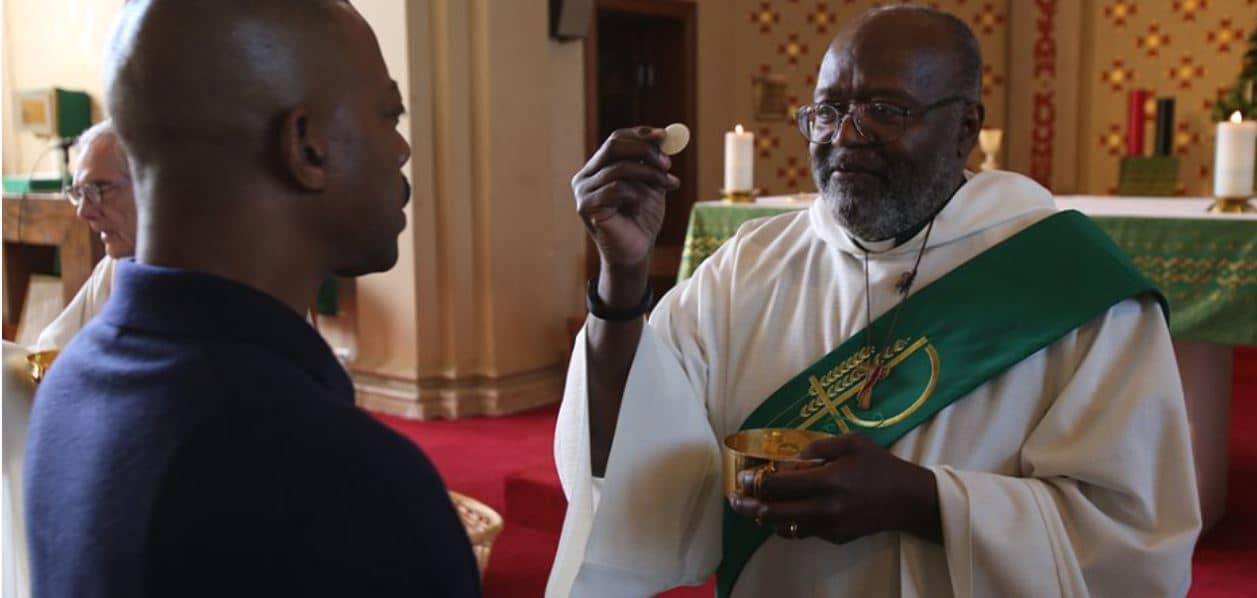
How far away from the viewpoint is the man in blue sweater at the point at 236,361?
823 mm

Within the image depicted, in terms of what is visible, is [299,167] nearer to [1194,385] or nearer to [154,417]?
[154,417]

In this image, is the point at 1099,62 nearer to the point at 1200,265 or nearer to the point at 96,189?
the point at 1200,265

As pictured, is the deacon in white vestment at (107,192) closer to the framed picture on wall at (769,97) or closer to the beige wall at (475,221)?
the beige wall at (475,221)

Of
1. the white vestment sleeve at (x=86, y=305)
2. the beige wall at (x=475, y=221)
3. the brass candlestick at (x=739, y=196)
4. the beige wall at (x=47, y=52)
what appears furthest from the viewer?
the beige wall at (x=47, y=52)

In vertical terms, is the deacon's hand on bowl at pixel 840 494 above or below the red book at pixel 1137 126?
below

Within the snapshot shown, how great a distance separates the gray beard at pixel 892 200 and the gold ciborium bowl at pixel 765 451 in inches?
17.1

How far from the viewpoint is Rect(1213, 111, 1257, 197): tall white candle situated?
3611mm

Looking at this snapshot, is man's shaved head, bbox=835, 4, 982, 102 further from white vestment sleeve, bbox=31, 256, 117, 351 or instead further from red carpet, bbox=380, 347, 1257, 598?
red carpet, bbox=380, 347, 1257, 598

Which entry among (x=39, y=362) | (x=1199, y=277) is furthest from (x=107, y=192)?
(x=1199, y=277)

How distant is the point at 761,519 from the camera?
1.62 m

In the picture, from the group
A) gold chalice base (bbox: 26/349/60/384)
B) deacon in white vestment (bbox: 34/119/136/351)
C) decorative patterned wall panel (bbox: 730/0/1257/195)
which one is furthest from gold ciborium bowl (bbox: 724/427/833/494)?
decorative patterned wall panel (bbox: 730/0/1257/195)

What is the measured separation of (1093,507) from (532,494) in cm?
276

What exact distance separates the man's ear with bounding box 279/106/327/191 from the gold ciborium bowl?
85 cm

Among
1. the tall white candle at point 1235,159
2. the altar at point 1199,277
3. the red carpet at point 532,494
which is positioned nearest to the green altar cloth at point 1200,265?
the altar at point 1199,277
